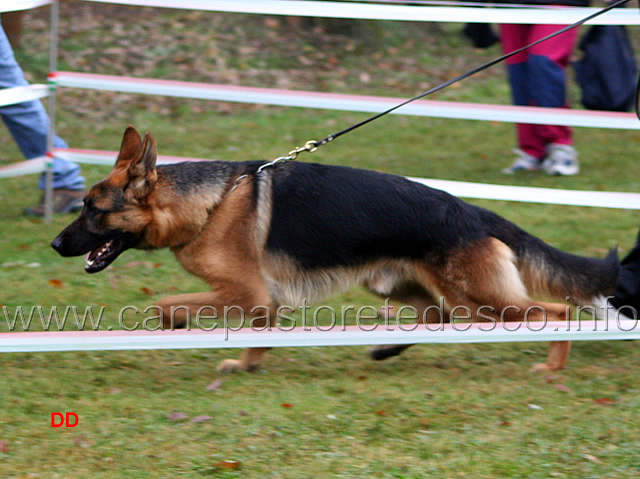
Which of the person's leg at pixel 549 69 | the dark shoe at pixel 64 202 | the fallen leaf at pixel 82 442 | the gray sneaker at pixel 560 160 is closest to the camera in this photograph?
the fallen leaf at pixel 82 442

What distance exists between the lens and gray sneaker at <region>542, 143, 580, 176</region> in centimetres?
750

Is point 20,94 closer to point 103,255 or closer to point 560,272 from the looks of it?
point 103,255

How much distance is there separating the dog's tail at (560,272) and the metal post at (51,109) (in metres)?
3.63

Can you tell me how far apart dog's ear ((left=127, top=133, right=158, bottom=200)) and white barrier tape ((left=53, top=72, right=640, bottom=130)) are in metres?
1.78

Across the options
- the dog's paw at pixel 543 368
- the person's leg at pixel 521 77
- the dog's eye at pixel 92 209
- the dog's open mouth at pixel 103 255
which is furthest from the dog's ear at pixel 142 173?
the person's leg at pixel 521 77

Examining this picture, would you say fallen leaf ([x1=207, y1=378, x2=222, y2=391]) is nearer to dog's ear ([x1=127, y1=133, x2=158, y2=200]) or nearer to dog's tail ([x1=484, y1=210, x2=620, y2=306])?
dog's ear ([x1=127, y1=133, x2=158, y2=200])

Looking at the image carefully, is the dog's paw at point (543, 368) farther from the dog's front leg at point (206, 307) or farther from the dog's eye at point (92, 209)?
the dog's eye at point (92, 209)

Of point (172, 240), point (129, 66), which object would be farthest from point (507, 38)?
point (129, 66)

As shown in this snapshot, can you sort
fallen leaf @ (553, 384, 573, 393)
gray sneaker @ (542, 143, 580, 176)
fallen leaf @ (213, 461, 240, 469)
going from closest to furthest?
fallen leaf @ (213, 461, 240, 469), fallen leaf @ (553, 384, 573, 393), gray sneaker @ (542, 143, 580, 176)

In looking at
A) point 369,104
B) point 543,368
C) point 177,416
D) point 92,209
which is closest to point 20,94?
point 92,209

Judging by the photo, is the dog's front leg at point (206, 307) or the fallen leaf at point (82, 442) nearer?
the fallen leaf at point (82, 442)

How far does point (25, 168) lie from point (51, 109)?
0.49m

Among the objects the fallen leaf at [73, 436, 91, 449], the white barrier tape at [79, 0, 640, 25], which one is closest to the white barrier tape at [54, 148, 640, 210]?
the white barrier tape at [79, 0, 640, 25]

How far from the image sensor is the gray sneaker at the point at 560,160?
7500 mm
